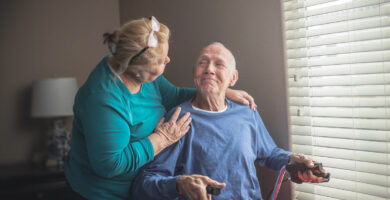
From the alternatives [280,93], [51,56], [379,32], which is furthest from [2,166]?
[379,32]

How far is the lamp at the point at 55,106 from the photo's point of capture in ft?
9.15

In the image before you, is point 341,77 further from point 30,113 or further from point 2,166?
point 2,166

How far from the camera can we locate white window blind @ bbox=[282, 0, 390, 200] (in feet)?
4.70

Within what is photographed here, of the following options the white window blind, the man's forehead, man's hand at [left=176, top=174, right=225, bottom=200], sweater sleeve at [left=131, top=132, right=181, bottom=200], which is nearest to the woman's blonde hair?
the man's forehead

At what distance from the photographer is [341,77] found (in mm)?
1562

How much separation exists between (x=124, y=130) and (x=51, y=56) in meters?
2.25

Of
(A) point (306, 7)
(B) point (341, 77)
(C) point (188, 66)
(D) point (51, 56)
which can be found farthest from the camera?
(D) point (51, 56)

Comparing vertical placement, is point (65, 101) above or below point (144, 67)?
below

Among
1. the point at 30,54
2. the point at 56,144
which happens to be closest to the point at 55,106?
the point at 56,144

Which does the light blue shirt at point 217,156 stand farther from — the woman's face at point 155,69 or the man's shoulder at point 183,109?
the woman's face at point 155,69

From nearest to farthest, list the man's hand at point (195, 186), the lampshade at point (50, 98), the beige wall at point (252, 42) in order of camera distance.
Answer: the man's hand at point (195, 186) < the beige wall at point (252, 42) < the lampshade at point (50, 98)

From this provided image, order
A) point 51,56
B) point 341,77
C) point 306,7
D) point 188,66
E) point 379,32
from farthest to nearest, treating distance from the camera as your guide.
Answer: point 51,56 → point 188,66 → point 306,7 → point 341,77 → point 379,32

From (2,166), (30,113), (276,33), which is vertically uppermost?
(276,33)

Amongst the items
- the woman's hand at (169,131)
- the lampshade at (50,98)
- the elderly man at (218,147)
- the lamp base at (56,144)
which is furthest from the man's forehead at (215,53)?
the lamp base at (56,144)
